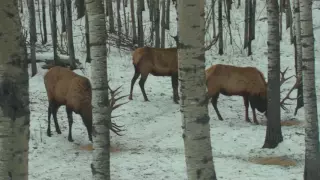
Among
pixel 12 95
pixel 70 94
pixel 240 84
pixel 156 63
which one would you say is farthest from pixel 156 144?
pixel 12 95

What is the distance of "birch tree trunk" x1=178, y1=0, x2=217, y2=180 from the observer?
383 cm

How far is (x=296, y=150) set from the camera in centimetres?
974

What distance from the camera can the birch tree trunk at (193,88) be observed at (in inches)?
151

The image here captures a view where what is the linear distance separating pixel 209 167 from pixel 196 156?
0.55ft

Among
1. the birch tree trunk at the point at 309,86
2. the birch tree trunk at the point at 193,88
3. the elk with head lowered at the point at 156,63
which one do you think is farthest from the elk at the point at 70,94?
the birch tree trunk at the point at 193,88

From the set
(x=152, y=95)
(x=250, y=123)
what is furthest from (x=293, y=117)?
(x=152, y=95)

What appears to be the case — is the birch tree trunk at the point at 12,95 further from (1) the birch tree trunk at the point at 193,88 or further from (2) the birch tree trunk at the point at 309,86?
(2) the birch tree trunk at the point at 309,86

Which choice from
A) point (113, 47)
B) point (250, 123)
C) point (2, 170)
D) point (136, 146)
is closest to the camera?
point (2, 170)

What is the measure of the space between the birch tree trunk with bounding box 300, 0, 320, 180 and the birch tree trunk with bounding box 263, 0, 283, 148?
2.00 meters

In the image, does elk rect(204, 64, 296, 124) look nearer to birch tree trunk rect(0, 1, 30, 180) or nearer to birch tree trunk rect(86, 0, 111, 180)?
birch tree trunk rect(86, 0, 111, 180)

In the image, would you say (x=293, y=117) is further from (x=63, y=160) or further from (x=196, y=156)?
(x=196, y=156)

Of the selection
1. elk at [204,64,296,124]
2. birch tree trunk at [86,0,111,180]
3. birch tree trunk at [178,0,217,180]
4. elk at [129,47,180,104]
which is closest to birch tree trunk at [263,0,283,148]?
elk at [204,64,296,124]

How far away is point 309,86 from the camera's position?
7.12 meters

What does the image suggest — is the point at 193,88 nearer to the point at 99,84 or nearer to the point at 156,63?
the point at 99,84
